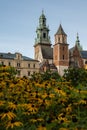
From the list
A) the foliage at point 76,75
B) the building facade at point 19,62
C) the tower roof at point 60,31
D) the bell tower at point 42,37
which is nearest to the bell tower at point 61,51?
the tower roof at point 60,31

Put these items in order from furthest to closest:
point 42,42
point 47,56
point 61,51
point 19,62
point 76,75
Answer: point 42,42, point 47,56, point 61,51, point 19,62, point 76,75

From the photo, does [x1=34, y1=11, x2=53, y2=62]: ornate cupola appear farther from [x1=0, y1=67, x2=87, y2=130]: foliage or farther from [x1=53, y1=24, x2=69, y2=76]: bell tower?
[x1=0, y1=67, x2=87, y2=130]: foliage

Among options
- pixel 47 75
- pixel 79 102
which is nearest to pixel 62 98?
pixel 79 102

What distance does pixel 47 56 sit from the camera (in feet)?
398

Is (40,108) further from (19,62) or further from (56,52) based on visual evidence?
(56,52)

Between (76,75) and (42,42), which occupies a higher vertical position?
(42,42)

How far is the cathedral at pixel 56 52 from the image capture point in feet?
373

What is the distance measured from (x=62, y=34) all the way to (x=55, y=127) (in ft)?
360

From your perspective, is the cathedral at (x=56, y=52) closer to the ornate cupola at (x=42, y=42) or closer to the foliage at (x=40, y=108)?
the ornate cupola at (x=42, y=42)

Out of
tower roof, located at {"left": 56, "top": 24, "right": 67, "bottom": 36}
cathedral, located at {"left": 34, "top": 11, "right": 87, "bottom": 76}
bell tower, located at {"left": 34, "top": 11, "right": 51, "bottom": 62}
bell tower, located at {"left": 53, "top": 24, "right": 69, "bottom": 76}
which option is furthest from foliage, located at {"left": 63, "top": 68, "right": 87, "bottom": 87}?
bell tower, located at {"left": 34, "top": 11, "right": 51, "bottom": 62}

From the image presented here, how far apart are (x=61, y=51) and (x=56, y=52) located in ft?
7.94

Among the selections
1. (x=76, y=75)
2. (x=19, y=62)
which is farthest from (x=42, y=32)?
(x=76, y=75)

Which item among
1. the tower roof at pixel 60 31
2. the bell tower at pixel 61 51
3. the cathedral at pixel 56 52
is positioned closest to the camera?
the cathedral at pixel 56 52

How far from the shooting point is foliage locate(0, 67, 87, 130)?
7961mm
